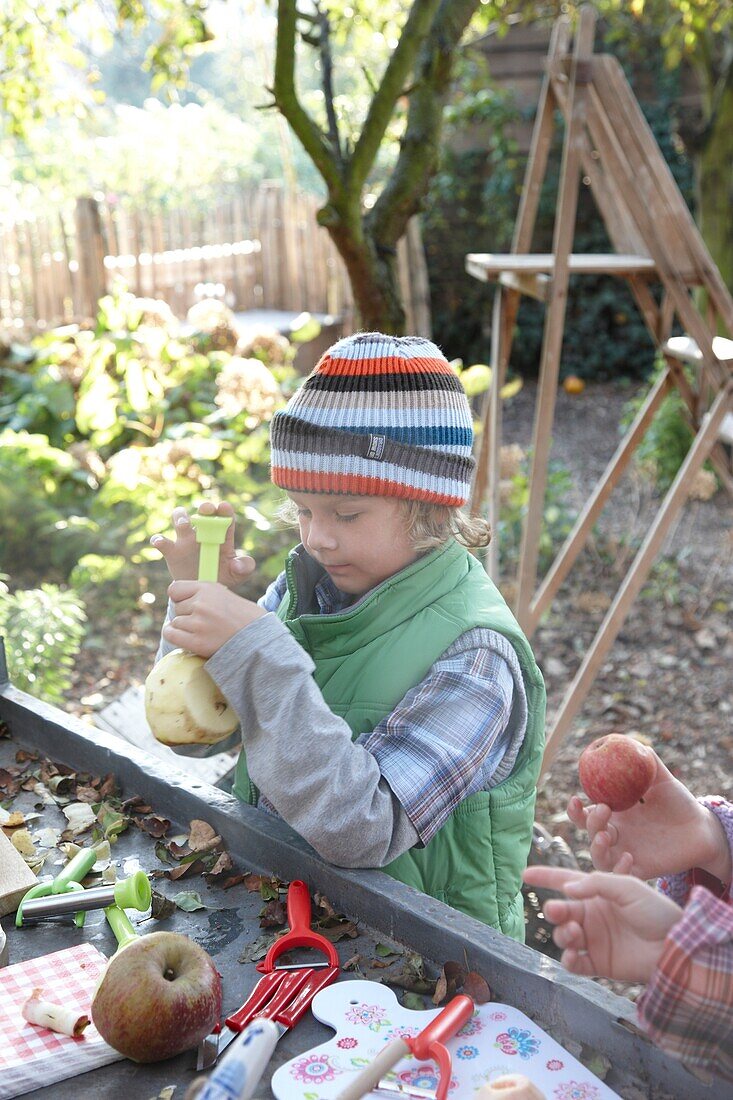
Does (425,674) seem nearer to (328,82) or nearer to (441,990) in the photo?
(441,990)

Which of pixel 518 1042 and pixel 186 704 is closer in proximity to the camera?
pixel 518 1042

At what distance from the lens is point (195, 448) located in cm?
511

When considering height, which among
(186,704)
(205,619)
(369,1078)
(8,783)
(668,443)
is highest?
(205,619)

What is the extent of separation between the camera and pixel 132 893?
143cm

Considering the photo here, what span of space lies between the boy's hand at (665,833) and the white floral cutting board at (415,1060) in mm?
351

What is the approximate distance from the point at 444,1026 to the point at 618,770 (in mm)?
395

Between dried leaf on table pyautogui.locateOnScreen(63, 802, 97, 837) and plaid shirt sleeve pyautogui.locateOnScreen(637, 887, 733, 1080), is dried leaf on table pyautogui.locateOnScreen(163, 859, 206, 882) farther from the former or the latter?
plaid shirt sleeve pyautogui.locateOnScreen(637, 887, 733, 1080)

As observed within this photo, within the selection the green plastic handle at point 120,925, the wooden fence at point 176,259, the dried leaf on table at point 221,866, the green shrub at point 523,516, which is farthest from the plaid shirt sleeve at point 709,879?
the wooden fence at point 176,259

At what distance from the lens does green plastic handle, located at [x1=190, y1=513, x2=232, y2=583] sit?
62.6 inches

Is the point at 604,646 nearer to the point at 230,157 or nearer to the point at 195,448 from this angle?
the point at 195,448

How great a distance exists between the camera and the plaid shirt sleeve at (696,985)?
3.10ft

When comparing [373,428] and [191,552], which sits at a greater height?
[373,428]

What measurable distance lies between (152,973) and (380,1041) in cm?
26

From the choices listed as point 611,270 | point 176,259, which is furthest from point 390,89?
point 176,259
